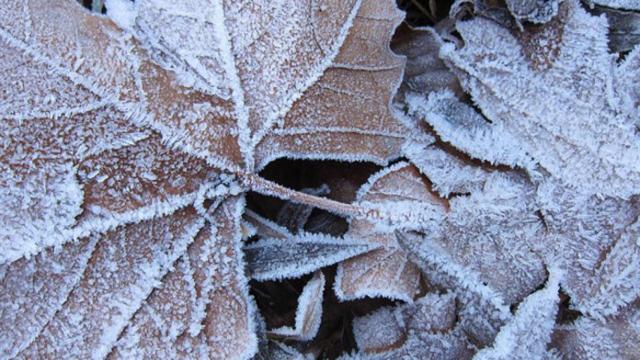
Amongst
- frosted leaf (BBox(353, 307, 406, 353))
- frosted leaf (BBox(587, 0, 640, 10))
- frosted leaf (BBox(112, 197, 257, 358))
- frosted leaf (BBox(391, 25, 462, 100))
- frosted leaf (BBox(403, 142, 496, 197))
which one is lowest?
frosted leaf (BBox(353, 307, 406, 353))

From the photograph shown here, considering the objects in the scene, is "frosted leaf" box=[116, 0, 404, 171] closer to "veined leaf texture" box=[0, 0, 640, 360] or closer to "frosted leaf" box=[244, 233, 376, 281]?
"veined leaf texture" box=[0, 0, 640, 360]

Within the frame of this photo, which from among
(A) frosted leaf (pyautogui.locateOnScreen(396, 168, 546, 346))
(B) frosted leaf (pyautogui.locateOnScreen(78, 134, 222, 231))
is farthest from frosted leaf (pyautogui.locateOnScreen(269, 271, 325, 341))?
(B) frosted leaf (pyautogui.locateOnScreen(78, 134, 222, 231))

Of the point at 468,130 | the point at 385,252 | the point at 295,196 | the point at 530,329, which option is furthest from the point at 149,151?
the point at 530,329

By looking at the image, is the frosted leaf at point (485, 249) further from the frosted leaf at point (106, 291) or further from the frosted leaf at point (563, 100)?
the frosted leaf at point (106, 291)

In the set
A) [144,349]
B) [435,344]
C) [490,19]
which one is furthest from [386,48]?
[144,349]

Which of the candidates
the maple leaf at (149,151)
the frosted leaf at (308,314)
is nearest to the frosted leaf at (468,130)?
the maple leaf at (149,151)

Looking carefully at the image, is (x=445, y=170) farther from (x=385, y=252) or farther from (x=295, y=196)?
(x=295, y=196)

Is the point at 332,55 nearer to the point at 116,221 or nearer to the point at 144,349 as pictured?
the point at 116,221
